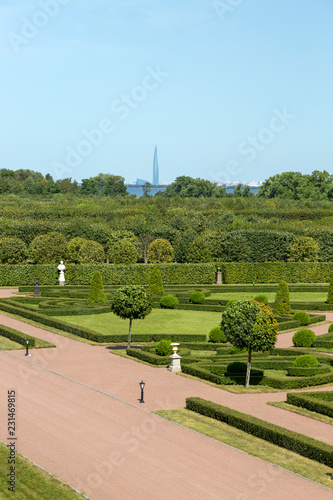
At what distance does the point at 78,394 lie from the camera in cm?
2459

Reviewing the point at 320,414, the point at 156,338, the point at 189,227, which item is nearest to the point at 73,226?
the point at 189,227

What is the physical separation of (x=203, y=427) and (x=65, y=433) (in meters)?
4.29

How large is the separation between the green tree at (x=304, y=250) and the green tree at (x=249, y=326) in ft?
153

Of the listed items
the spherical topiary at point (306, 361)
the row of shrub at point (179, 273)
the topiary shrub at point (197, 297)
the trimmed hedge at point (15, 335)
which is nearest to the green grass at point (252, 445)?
the spherical topiary at point (306, 361)

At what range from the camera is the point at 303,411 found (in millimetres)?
22953

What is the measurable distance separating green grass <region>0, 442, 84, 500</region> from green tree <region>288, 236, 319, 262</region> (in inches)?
2244

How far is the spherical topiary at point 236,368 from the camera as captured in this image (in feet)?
90.9

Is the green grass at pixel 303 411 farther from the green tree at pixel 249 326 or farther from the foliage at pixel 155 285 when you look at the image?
the foliage at pixel 155 285

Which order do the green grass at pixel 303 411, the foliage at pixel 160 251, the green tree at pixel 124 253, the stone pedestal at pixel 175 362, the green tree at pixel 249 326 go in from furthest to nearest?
1. the foliage at pixel 160 251
2. the green tree at pixel 124 253
3. the stone pedestal at pixel 175 362
4. the green tree at pixel 249 326
5. the green grass at pixel 303 411

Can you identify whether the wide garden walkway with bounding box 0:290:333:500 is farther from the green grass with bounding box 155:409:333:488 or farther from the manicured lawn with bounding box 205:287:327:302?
the manicured lawn with bounding box 205:287:327:302

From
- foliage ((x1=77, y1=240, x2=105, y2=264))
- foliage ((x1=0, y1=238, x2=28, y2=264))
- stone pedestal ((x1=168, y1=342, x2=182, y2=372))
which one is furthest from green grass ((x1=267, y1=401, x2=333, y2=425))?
foliage ((x1=77, y1=240, x2=105, y2=264))

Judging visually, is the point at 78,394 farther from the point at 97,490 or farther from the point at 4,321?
the point at 4,321

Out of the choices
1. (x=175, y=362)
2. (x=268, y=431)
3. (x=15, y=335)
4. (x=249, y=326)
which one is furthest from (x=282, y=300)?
(x=268, y=431)

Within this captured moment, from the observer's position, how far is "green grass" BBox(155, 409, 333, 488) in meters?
17.6
